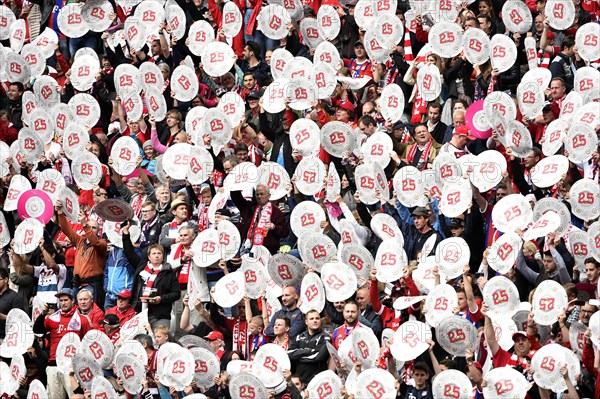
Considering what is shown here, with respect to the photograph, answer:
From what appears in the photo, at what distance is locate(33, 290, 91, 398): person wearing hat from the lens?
20.0m

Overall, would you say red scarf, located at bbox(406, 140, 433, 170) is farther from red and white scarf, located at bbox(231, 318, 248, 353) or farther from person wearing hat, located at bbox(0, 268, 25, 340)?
person wearing hat, located at bbox(0, 268, 25, 340)

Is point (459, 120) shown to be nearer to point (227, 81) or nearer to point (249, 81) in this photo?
point (249, 81)

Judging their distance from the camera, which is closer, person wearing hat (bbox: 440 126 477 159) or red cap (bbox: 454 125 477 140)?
person wearing hat (bbox: 440 126 477 159)

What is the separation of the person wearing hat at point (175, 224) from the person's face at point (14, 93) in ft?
13.9

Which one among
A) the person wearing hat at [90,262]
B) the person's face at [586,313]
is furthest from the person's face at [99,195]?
the person's face at [586,313]

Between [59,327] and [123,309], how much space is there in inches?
26.8

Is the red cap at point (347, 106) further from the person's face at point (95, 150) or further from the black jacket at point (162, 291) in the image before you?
the black jacket at point (162, 291)

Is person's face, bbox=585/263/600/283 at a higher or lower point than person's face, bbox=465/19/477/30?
lower

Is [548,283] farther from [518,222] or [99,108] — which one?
[99,108]

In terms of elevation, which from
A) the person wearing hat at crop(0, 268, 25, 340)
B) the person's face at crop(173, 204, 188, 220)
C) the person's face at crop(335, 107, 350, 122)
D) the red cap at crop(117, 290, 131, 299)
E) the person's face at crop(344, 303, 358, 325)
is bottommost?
the person wearing hat at crop(0, 268, 25, 340)

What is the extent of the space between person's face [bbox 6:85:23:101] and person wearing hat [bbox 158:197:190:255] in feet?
13.9

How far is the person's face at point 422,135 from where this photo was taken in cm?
2116

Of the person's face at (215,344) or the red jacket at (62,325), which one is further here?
the red jacket at (62,325)

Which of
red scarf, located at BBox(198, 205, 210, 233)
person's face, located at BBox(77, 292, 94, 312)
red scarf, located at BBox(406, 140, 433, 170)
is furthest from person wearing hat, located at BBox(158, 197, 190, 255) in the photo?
red scarf, located at BBox(406, 140, 433, 170)
